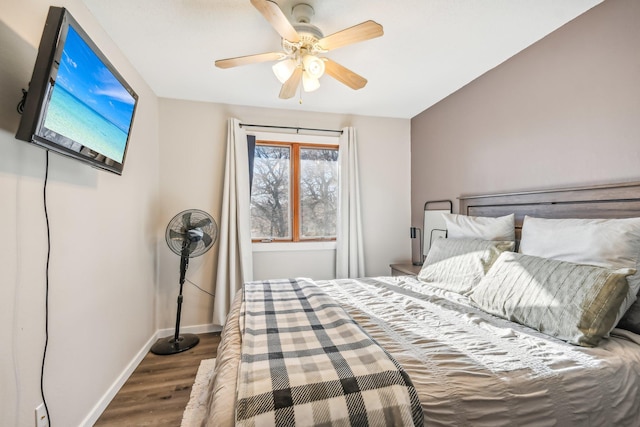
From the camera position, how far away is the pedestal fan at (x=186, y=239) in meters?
2.59

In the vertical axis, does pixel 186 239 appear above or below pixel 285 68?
below

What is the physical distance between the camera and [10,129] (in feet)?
3.71

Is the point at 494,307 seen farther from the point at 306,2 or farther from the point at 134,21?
the point at 134,21

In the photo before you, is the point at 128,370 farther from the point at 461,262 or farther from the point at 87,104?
the point at 461,262

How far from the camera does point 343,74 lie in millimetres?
1970

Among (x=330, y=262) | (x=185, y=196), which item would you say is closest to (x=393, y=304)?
(x=330, y=262)

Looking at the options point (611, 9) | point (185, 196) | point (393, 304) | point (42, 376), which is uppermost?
point (611, 9)

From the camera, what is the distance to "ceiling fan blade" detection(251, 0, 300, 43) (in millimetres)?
1343

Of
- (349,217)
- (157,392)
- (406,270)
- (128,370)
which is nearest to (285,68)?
(349,217)

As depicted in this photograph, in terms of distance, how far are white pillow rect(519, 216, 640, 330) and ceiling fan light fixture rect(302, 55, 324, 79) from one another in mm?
1639

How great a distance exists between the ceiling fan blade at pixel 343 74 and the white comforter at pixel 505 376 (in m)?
1.61

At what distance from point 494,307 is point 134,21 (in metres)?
2.74

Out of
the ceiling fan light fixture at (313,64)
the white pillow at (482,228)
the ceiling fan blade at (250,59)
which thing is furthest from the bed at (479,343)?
the ceiling fan blade at (250,59)

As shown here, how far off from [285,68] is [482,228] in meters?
1.82
